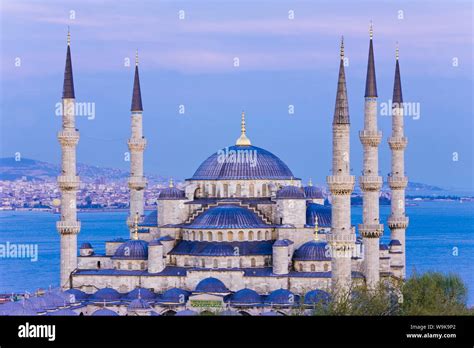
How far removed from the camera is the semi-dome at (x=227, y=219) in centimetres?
4022

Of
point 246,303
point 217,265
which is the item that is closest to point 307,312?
point 246,303

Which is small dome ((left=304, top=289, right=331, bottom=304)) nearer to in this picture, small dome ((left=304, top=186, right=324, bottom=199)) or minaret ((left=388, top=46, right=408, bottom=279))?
minaret ((left=388, top=46, right=408, bottom=279))

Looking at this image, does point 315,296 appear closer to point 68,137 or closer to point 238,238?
point 238,238

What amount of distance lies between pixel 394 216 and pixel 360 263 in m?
5.12

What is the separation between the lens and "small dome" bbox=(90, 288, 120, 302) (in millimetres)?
37875

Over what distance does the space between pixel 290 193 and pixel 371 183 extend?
390 cm

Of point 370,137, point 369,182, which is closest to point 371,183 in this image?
point 369,182

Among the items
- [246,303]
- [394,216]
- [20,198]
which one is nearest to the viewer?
[246,303]

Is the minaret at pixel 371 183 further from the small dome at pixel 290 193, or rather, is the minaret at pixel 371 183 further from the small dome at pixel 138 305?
the small dome at pixel 138 305

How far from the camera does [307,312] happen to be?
33.1m

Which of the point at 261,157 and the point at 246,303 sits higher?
the point at 261,157

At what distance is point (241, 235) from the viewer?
132 feet

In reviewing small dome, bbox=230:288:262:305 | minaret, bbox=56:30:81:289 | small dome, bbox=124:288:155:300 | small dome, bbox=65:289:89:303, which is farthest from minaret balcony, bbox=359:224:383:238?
minaret, bbox=56:30:81:289
